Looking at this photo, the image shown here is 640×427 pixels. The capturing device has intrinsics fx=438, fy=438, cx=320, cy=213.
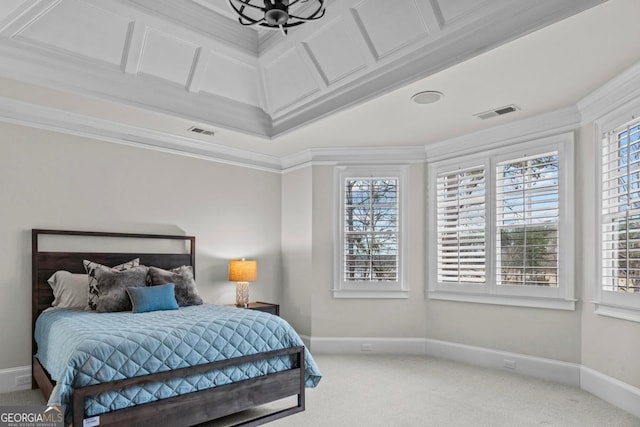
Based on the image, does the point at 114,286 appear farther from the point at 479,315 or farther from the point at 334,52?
the point at 479,315

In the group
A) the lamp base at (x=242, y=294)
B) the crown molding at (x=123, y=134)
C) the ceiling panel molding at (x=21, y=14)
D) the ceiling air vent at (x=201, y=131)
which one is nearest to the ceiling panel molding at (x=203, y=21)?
the ceiling panel molding at (x=21, y=14)

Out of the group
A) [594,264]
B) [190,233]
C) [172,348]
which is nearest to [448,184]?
[594,264]

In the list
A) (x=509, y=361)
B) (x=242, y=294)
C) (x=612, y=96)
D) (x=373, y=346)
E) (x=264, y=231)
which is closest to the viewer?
(x=612, y=96)

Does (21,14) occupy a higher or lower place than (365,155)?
higher

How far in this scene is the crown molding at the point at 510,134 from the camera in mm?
4012

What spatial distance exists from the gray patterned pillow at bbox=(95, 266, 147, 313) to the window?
13.0 feet

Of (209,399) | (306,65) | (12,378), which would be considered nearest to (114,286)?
(12,378)

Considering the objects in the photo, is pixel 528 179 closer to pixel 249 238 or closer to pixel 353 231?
pixel 353 231

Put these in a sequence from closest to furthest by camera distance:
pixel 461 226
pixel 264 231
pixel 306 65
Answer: pixel 306 65
pixel 461 226
pixel 264 231

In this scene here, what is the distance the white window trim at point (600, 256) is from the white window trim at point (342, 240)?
2000mm

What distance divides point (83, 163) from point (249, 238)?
6.65 ft

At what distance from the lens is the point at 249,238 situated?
5.44 metres

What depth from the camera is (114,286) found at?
147 inches

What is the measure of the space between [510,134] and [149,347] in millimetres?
3799
